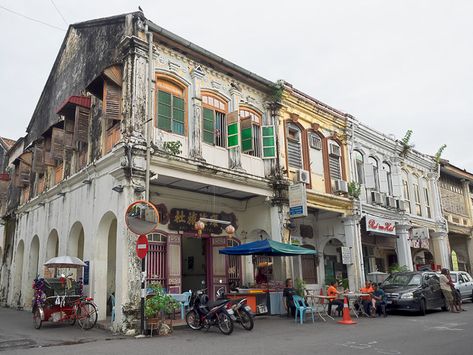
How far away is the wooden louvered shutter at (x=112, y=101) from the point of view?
38.8ft

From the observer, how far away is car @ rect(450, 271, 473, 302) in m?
18.3

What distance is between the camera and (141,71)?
11.8 m

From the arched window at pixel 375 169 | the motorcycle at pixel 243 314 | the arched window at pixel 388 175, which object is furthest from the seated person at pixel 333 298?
the arched window at pixel 388 175

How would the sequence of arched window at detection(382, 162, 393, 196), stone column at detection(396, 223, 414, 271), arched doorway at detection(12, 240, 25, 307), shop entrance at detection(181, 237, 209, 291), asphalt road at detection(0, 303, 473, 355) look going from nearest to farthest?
asphalt road at detection(0, 303, 473, 355)
shop entrance at detection(181, 237, 209, 291)
arched doorway at detection(12, 240, 25, 307)
stone column at detection(396, 223, 414, 271)
arched window at detection(382, 162, 393, 196)

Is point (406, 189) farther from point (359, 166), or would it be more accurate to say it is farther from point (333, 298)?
point (333, 298)

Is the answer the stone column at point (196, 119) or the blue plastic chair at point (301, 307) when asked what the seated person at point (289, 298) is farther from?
the stone column at point (196, 119)

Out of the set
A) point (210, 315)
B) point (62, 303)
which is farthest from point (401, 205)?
point (62, 303)

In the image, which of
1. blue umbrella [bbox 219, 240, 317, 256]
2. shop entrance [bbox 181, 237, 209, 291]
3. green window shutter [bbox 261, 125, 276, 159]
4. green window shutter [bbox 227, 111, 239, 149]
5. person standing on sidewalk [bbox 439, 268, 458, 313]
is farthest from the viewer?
shop entrance [bbox 181, 237, 209, 291]

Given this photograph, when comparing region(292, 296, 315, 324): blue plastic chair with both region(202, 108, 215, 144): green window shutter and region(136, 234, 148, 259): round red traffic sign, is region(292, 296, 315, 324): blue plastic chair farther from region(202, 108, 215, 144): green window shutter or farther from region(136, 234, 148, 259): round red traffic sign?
region(202, 108, 215, 144): green window shutter

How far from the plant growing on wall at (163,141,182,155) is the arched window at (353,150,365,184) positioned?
34.0ft

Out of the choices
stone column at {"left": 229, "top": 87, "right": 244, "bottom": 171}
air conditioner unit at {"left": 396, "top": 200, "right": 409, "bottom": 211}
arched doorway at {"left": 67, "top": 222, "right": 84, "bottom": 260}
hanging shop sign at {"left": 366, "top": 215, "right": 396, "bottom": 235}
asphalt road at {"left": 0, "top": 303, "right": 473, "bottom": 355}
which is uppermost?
stone column at {"left": 229, "top": 87, "right": 244, "bottom": 171}

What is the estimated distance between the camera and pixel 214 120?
548 inches

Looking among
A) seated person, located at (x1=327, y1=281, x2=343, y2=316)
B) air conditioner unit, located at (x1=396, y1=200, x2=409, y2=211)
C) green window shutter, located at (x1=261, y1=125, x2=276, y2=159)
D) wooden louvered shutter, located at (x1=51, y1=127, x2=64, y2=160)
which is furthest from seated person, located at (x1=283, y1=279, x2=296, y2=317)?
air conditioner unit, located at (x1=396, y1=200, x2=409, y2=211)

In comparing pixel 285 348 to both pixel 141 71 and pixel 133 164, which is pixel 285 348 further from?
pixel 141 71
